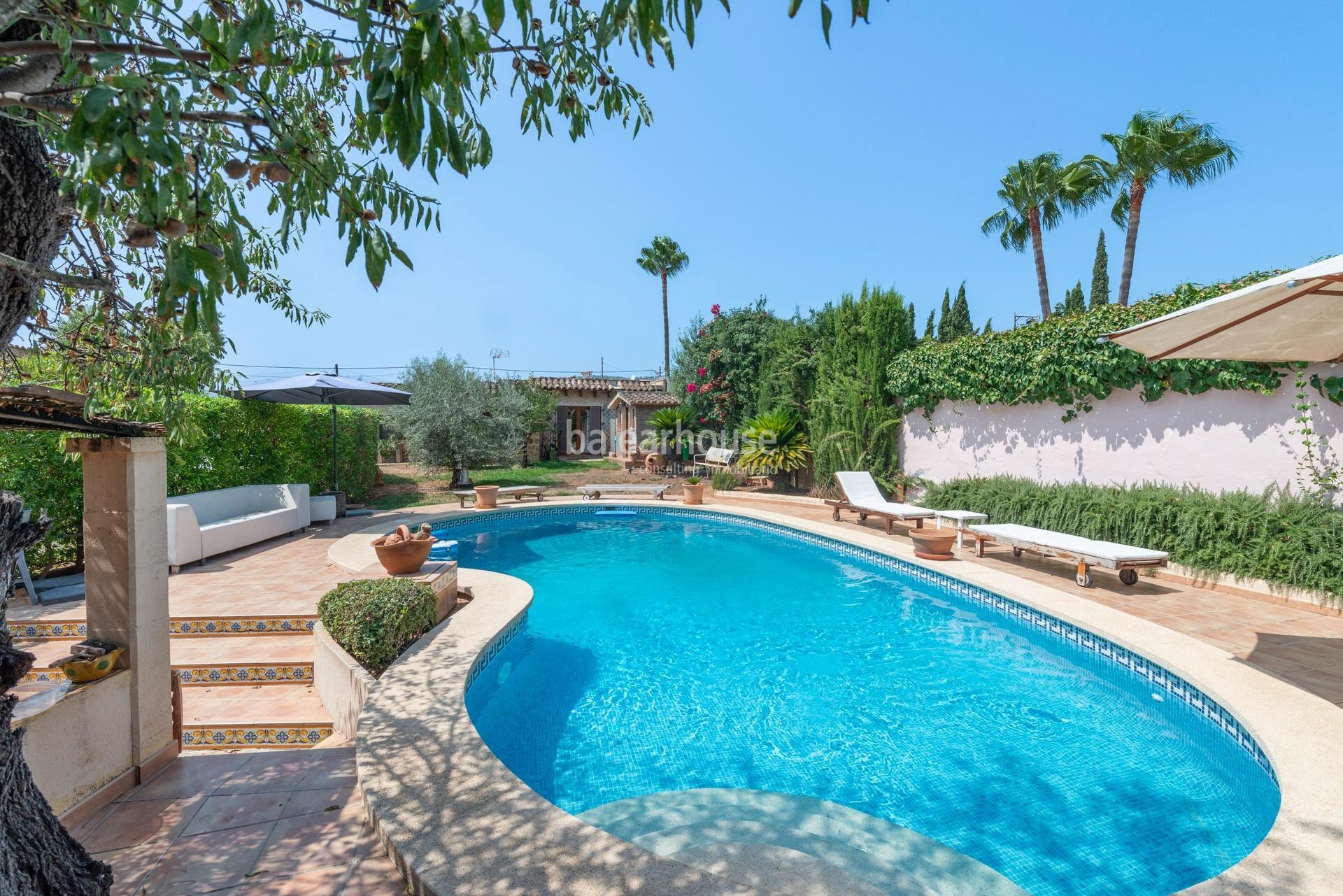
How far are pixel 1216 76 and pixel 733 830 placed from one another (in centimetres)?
1636

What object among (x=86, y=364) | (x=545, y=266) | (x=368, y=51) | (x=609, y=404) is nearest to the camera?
(x=368, y=51)

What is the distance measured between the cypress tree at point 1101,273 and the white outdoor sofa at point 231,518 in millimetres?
28445

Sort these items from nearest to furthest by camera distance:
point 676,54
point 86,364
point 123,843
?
point 676,54 → point 123,843 → point 86,364

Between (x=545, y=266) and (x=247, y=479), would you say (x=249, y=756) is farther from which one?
(x=545, y=266)

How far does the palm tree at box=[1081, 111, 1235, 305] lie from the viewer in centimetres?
1661

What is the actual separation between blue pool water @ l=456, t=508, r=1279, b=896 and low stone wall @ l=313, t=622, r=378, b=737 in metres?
0.79

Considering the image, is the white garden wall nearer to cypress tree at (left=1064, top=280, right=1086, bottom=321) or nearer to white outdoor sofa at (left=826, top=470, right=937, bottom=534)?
white outdoor sofa at (left=826, top=470, right=937, bottom=534)

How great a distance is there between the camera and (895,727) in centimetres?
444

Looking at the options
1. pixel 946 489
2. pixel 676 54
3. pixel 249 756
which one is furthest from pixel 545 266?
pixel 676 54

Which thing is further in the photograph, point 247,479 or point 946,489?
point 946,489

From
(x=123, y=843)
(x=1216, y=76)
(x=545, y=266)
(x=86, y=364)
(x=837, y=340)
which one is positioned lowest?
(x=123, y=843)

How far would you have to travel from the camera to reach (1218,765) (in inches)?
148

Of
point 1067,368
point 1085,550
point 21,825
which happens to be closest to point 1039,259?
point 1067,368

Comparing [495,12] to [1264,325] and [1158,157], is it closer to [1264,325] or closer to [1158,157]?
[1264,325]
